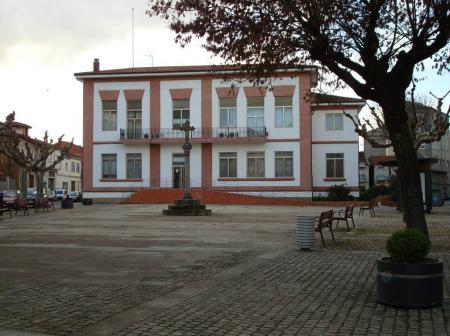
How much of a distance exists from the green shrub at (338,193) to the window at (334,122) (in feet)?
20.1

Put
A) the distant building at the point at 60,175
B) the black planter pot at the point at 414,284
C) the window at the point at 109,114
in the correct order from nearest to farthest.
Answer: the black planter pot at the point at 414,284 → the window at the point at 109,114 → the distant building at the point at 60,175

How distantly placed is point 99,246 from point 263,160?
115 ft

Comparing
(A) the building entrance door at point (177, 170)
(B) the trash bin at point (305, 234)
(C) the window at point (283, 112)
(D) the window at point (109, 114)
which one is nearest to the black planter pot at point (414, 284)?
(B) the trash bin at point (305, 234)

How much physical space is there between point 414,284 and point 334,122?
44181 mm

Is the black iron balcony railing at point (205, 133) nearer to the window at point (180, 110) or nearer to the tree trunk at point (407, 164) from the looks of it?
the window at point (180, 110)

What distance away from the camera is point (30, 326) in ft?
21.8

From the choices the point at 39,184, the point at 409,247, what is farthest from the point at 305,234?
the point at 39,184

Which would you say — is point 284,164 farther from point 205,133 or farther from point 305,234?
point 305,234

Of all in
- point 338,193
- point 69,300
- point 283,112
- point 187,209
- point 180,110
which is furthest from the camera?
point 180,110

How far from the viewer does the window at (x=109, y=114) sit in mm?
51094

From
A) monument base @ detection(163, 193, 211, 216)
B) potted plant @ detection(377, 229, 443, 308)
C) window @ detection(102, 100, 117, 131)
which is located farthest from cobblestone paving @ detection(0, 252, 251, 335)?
window @ detection(102, 100, 117, 131)

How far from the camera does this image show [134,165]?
5059 cm

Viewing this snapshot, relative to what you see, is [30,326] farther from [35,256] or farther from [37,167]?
[37,167]

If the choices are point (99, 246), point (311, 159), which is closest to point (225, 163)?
point (311, 159)
